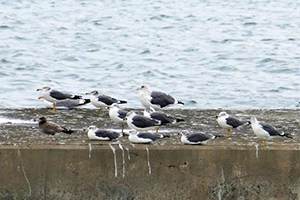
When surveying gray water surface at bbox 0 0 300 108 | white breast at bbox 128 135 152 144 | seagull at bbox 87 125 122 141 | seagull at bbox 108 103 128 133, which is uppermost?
white breast at bbox 128 135 152 144

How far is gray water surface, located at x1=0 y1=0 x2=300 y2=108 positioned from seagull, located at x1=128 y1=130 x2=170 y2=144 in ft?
32.9

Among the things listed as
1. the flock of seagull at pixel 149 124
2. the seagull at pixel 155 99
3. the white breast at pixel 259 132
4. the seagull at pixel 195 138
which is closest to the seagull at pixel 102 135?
the flock of seagull at pixel 149 124

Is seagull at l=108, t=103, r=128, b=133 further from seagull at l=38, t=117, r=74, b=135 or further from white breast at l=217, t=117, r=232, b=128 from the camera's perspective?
white breast at l=217, t=117, r=232, b=128

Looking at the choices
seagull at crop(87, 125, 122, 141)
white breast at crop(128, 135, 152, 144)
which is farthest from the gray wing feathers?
white breast at crop(128, 135, 152, 144)

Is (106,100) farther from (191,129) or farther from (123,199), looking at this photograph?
(123,199)

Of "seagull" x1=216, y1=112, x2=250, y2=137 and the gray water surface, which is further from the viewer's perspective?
the gray water surface

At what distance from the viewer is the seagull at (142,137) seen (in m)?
9.28

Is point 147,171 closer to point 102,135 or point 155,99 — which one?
point 102,135

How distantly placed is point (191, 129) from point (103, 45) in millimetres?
19411

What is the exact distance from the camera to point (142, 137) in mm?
9312

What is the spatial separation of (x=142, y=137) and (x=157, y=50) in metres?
19.5

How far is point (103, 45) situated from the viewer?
1169 inches

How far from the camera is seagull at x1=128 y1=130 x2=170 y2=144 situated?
9.28 m

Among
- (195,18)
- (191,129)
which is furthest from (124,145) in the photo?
(195,18)
